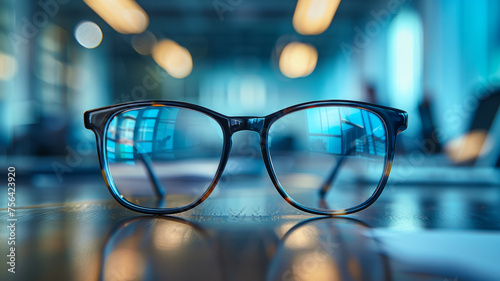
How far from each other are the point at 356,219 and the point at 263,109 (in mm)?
5083

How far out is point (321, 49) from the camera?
4.56 m

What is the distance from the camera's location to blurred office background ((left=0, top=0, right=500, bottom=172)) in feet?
3.52

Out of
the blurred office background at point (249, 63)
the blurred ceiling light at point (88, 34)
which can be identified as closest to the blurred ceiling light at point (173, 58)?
the blurred office background at point (249, 63)

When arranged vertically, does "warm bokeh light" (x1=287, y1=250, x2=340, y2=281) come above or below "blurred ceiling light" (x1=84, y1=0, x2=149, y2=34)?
below

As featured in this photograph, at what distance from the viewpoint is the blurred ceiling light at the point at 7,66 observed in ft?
6.40

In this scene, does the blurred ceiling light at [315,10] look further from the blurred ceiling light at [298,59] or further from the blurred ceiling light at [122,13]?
the blurred ceiling light at [122,13]

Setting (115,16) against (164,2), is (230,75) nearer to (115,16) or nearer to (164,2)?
(164,2)

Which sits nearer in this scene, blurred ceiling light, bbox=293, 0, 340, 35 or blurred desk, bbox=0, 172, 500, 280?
blurred desk, bbox=0, 172, 500, 280

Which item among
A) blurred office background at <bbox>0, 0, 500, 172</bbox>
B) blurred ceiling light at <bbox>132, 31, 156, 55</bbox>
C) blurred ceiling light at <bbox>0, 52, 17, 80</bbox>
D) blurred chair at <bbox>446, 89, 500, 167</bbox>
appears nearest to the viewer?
blurred chair at <bbox>446, 89, 500, 167</bbox>

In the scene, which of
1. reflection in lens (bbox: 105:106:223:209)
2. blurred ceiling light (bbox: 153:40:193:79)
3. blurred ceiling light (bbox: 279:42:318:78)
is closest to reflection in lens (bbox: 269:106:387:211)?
reflection in lens (bbox: 105:106:223:209)

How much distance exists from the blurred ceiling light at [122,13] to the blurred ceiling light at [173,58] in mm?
505

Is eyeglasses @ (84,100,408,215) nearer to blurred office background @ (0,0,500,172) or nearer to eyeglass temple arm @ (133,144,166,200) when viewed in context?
eyeglass temple arm @ (133,144,166,200)

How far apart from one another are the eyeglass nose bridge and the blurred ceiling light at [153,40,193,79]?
4.24m

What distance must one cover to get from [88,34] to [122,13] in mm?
2133
